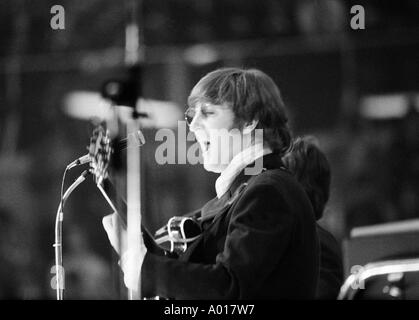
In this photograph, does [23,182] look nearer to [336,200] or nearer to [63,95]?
[63,95]

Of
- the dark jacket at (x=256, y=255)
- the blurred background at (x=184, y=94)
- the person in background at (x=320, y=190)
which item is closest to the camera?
the dark jacket at (x=256, y=255)

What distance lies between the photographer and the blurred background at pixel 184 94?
6.89ft

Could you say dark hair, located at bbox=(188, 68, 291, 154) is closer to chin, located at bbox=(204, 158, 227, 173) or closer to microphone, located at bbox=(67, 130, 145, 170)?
chin, located at bbox=(204, 158, 227, 173)

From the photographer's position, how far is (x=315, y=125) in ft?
7.19

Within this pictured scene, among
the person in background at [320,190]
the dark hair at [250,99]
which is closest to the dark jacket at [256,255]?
the dark hair at [250,99]

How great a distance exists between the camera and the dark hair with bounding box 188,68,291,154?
1.39 metres

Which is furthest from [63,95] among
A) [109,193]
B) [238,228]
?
[238,228]

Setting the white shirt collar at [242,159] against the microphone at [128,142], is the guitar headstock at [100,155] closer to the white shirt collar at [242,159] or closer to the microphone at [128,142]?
the microphone at [128,142]

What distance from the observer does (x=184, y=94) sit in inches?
84.4

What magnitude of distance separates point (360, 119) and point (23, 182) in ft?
4.13

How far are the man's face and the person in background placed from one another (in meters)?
0.38

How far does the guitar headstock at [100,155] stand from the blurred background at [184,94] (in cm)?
44

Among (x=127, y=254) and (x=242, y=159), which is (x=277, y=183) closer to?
(x=242, y=159)

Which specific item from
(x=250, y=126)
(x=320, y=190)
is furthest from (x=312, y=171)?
(x=250, y=126)
